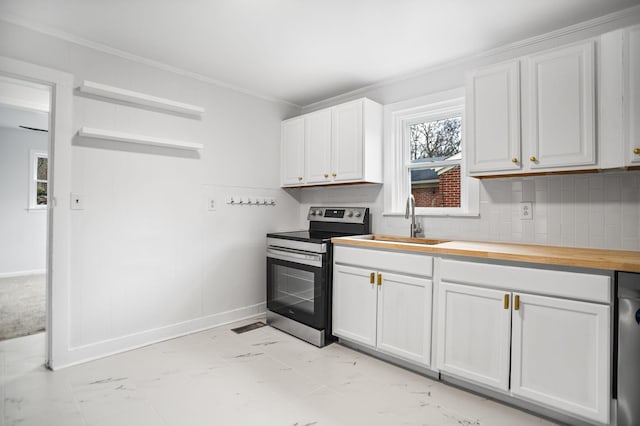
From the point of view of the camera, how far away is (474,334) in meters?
2.10

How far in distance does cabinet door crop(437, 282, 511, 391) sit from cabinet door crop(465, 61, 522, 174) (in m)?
0.87

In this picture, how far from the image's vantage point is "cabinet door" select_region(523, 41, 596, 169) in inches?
78.8

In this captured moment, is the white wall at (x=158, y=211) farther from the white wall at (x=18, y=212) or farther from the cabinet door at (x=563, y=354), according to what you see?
the white wall at (x=18, y=212)

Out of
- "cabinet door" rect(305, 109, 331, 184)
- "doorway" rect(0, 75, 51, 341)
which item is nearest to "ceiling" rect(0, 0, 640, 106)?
"cabinet door" rect(305, 109, 331, 184)

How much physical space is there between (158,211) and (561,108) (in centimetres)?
300

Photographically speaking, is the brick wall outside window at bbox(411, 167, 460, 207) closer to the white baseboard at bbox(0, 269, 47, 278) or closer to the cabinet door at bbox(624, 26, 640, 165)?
the cabinet door at bbox(624, 26, 640, 165)

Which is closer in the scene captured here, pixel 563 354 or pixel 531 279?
pixel 563 354

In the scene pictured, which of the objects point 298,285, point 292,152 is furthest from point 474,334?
point 292,152

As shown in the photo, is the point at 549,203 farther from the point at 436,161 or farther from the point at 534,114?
the point at 436,161

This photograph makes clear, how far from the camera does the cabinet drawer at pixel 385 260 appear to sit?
2.35 m

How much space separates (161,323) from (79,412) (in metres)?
1.08

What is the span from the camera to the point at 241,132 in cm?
358

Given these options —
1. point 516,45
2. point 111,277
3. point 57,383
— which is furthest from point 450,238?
point 57,383

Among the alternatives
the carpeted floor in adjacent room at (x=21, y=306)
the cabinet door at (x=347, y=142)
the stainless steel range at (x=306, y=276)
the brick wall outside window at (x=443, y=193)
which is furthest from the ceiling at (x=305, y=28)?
the carpeted floor in adjacent room at (x=21, y=306)
